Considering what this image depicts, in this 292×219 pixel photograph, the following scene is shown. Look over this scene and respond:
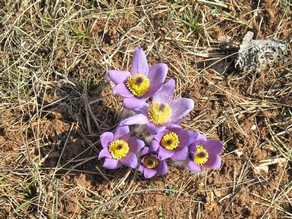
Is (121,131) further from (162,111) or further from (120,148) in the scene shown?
(162,111)

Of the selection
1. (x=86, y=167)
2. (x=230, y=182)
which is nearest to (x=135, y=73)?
(x=86, y=167)

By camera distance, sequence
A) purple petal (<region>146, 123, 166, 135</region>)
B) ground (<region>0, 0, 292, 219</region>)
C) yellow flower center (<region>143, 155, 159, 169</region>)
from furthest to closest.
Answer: ground (<region>0, 0, 292, 219</region>) < yellow flower center (<region>143, 155, 159, 169</region>) < purple petal (<region>146, 123, 166, 135</region>)

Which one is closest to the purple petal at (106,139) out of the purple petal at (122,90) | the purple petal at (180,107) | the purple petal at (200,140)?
the purple petal at (122,90)

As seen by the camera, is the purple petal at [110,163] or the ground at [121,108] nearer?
the purple petal at [110,163]

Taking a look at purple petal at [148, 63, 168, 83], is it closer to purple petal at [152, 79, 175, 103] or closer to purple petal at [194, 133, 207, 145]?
purple petal at [152, 79, 175, 103]

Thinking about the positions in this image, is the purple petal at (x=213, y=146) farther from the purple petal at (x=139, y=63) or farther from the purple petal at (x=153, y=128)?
the purple petal at (x=139, y=63)

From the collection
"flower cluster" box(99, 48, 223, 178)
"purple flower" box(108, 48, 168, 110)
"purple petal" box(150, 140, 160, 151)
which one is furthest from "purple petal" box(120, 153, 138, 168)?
"purple flower" box(108, 48, 168, 110)
